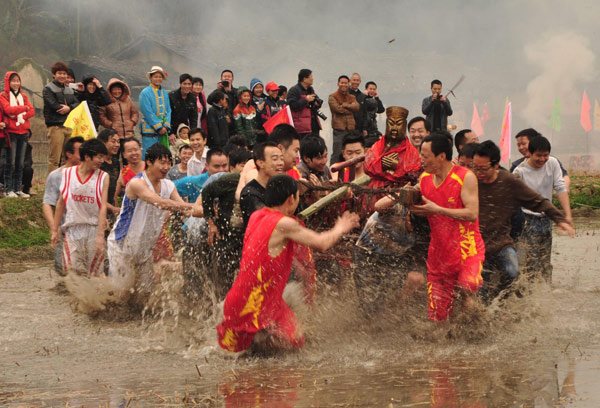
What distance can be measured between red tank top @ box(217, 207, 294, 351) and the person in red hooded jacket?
7.85 meters

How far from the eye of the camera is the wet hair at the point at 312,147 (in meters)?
7.69

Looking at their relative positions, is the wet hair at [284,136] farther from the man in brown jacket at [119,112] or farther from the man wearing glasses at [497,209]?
the man in brown jacket at [119,112]

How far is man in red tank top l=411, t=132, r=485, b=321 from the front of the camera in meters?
6.55

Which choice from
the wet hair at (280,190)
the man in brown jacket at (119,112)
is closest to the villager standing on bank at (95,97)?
the man in brown jacket at (119,112)

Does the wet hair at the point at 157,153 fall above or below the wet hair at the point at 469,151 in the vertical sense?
below

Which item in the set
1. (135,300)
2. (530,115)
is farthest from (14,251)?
(530,115)

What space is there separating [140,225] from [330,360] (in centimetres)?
290

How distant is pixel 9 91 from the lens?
500 inches

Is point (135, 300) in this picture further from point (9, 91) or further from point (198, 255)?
point (9, 91)

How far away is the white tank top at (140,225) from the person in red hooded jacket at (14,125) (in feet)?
17.1

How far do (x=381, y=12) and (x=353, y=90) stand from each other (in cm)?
3064

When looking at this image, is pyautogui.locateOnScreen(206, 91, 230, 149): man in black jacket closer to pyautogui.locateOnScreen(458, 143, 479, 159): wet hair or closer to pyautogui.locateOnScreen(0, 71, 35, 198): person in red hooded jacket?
pyautogui.locateOnScreen(0, 71, 35, 198): person in red hooded jacket

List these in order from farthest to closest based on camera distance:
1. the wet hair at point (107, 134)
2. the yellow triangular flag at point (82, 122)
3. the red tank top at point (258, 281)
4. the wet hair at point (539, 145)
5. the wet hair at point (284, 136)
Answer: the yellow triangular flag at point (82, 122)
the wet hair at point (107, 134)
the wet hair at point (539, 145)
the wet hair at point (284, 136)
the red tank top at point (258, 281)

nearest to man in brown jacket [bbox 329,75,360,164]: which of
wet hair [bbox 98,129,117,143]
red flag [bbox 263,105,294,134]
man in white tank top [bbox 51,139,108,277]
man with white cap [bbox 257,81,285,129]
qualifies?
man with white cap [bbox 257,81,285,129]
